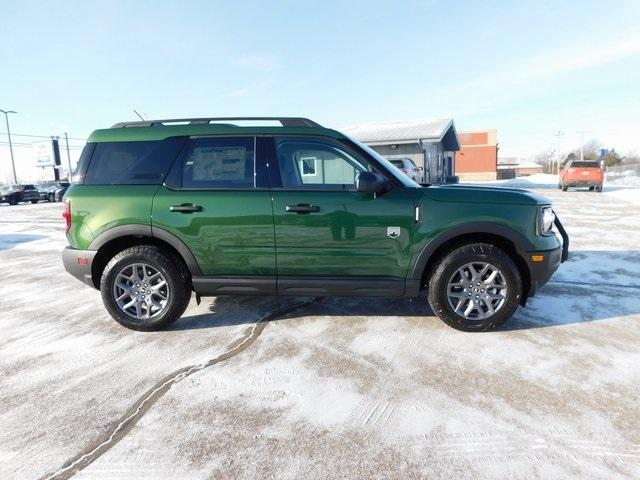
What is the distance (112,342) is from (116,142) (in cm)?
193

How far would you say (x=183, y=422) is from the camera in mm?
2355

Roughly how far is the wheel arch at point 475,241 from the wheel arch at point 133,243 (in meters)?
2.15

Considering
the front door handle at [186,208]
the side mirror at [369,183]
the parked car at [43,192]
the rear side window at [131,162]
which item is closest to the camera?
the side mirror at [369,183]

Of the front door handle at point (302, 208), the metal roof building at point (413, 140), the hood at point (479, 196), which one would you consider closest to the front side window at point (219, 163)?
the front door handle at point (302, 208)

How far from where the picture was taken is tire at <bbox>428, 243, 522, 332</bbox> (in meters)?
3.44

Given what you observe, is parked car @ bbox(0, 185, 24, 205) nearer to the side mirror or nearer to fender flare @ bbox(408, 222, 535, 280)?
the side mirror

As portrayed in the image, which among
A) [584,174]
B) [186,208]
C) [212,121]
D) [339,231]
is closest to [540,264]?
[339,231]

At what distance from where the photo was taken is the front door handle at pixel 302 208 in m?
3.45

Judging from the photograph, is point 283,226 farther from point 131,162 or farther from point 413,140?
point 413,140

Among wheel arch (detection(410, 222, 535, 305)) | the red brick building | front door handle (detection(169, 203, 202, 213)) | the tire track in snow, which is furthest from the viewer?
the red brick building

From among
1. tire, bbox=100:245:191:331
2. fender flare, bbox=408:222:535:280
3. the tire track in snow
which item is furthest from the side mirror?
tire, bbox=100:245:191:331

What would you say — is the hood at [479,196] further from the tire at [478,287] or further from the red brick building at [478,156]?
the red brick building at [478,156]

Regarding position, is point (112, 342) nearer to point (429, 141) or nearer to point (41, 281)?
point (41, 281)

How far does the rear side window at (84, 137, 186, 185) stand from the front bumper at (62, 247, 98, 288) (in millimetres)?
689
